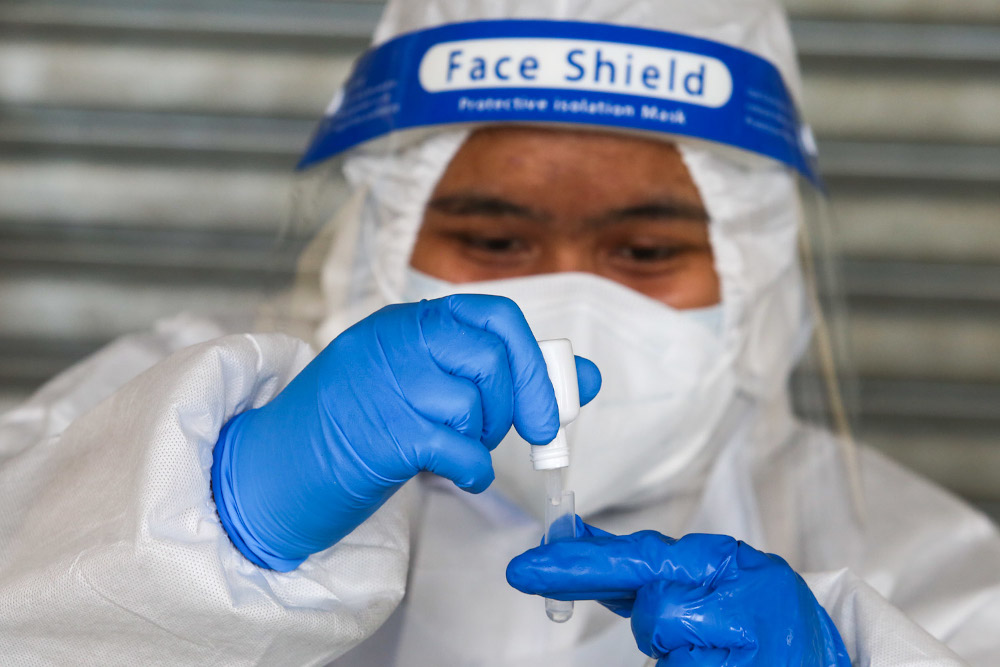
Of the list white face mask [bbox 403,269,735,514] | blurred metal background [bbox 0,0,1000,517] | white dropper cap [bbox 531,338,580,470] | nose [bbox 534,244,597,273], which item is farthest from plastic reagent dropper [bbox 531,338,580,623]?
blurred metal background [bbox 0,0,1000,517]

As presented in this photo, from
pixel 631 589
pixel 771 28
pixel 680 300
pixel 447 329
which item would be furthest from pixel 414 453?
pixel 771 28

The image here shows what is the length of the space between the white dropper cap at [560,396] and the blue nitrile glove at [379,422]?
0.07ft

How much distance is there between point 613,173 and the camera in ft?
4.58

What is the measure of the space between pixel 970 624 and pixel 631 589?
69 centimetres

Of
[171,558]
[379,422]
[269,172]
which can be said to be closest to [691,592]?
[379,422]

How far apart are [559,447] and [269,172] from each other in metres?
1.58

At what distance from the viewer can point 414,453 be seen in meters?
0.78

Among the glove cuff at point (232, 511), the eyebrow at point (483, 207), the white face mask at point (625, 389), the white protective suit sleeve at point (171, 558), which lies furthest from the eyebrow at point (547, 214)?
the glove cuff at point (232, 511)

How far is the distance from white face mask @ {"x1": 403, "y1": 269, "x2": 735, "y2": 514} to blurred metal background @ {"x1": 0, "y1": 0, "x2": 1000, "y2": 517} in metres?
0.93

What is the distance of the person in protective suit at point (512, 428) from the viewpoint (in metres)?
0.80

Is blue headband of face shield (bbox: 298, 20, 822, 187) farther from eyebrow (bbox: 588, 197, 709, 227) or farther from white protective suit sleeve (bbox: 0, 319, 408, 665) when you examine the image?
white protective suit sleeve (bbox: 0, 319, 408, 665)

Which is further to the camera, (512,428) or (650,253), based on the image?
(650,253)

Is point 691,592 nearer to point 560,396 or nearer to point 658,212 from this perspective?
point 560,396

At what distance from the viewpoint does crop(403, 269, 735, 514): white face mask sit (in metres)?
1.27
